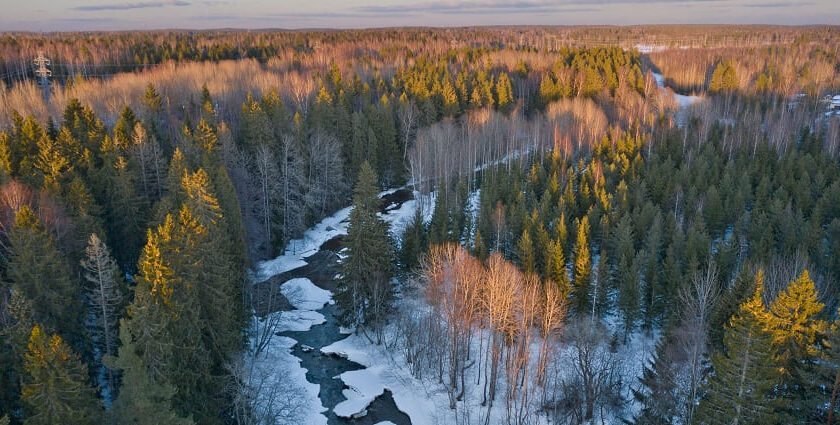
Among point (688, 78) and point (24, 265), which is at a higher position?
point (688, 78)

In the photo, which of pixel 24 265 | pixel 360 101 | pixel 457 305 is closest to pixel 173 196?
pixel 24 265

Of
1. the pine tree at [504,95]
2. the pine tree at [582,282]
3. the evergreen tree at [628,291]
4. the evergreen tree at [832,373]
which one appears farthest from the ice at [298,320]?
the pine tree at [504,95]

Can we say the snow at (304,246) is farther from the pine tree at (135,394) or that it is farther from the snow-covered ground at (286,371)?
the pine tree at (135,394)

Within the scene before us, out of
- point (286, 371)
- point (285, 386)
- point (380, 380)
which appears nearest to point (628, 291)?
point (380, 380)

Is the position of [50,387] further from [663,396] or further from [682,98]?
[682,98]

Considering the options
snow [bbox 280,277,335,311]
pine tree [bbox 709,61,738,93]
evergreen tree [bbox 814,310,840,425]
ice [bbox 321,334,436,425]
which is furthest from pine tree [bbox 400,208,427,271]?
pine tree [bbox 709,61,738,93]

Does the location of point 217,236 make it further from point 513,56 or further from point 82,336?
point 513,56

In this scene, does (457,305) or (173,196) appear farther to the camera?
(173,196)
